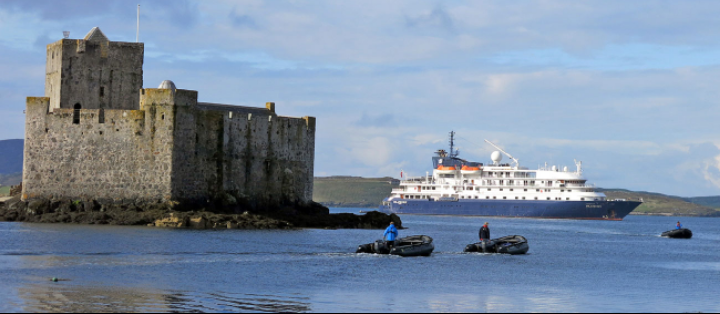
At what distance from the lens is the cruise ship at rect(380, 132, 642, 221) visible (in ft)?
262

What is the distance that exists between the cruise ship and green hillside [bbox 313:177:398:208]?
72.9 metres

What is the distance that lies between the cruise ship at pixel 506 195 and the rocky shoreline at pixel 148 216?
143 ft

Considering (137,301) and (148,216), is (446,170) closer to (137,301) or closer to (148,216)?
(148,216)

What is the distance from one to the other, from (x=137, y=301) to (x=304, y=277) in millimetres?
5499

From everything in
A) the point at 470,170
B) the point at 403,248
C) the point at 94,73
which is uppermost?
the point at 94,73

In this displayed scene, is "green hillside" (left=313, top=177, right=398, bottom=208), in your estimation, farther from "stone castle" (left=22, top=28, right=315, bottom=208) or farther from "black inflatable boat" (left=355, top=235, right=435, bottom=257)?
"black inflatable boat" (left=355, top=235, right=435, bottom=257)

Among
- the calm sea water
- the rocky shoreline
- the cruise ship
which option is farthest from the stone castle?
the cruise ship

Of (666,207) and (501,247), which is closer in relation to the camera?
(501,247)

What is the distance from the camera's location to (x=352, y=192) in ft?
557

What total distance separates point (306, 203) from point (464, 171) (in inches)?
1792

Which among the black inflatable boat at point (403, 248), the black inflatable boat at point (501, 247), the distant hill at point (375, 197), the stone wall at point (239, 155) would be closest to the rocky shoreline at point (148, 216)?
the stone wall at point (239, 155)

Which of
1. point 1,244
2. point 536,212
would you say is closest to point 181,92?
point 1,244

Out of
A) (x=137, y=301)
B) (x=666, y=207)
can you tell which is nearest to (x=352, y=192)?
(x=666, y=207)

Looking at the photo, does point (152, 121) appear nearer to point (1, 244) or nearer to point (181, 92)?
point (181, 92)
